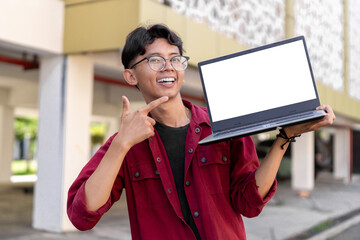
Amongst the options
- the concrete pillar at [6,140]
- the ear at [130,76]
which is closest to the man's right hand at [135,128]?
the ear at [130,76]

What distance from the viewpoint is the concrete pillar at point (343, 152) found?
18.6m

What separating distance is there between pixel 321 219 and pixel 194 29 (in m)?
4.77

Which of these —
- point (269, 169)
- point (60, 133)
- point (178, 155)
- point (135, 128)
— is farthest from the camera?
point (60, 133)

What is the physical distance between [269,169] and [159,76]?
0.55m

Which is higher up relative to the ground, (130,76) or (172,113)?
(130,76)

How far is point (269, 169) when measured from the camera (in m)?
1.54

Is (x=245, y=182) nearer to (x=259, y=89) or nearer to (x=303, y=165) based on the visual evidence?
(x=259, y=89)

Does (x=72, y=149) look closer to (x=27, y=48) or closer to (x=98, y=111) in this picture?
(x=27, y=48)

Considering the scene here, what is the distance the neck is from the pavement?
15.4ft

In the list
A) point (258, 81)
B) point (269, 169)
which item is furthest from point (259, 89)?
point (269, 169)

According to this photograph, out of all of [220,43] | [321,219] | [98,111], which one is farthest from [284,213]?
[98,111]

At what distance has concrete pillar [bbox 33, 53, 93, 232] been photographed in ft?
19.7

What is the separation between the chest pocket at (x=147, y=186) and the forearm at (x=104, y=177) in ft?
0.59

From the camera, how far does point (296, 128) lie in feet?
4.87
